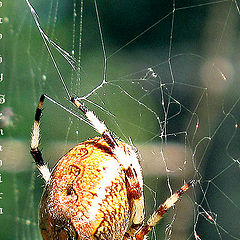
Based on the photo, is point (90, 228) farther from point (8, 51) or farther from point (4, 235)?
point (8, 51)

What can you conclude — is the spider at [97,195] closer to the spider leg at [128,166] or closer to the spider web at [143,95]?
the spider leg at [128,166]

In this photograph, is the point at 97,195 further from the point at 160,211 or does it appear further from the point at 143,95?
the point at 143,95

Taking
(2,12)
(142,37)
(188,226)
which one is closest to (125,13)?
(142,37)

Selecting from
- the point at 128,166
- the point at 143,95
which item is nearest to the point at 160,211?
the point at 128,166

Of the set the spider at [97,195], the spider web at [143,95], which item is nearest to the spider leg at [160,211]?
the spider at [97,195]

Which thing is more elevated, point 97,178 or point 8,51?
point 97,178

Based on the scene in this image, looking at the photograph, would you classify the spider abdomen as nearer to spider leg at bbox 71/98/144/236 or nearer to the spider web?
spider leg at bbox 71/98/144/236
